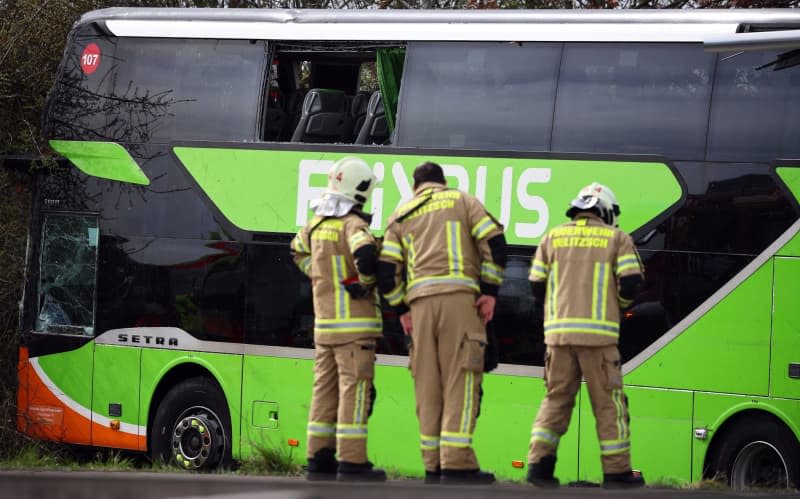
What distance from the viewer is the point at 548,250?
8.27m

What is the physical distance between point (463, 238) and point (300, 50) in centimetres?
384

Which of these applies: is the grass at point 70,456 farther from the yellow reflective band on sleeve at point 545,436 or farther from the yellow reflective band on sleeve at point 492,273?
the yellow reflective band on sleeve at point 492,273

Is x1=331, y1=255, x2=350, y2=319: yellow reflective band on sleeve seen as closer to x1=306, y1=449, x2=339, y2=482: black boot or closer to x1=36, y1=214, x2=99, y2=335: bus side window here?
x1=306, y1=449, x2=339, y2=482: black boot

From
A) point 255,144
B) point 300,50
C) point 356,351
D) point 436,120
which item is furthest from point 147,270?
point 356,351

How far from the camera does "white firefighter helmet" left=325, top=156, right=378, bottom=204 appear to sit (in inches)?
328

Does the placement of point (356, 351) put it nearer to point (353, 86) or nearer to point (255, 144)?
point (255, 144)

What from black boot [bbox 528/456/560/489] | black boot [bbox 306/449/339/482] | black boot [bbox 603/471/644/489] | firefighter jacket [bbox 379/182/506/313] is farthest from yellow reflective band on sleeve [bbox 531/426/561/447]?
black boot [bbox 306/449/339/482]

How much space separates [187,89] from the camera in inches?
448

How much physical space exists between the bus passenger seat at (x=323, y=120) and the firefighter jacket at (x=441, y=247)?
3055 millimetres

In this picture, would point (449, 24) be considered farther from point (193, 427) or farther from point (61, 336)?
point (61, 336)

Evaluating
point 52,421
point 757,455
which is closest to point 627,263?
point 757,455

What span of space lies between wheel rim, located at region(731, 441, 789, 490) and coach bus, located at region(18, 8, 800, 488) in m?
0.02

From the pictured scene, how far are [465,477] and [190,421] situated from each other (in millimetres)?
4389

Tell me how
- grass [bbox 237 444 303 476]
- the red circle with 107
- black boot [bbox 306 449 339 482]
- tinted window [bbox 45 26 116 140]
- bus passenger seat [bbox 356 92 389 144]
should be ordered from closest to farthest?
Answer: black boot [bbox 306 449 339 482], grass [bbox 237 444 303 476], bus passenger seat [bbox 356 92 389 144], tinted window [bbox 45 26 116 140], the red circle with 107
